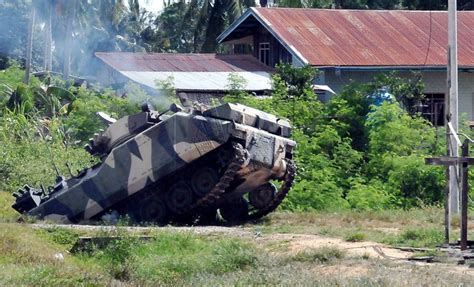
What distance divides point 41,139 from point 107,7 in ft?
33.2

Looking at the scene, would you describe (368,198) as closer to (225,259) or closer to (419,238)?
(419,238)

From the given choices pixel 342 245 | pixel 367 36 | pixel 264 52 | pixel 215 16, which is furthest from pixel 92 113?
pixel 215 16

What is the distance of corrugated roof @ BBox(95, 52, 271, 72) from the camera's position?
3388cm

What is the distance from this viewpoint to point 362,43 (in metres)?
34.8

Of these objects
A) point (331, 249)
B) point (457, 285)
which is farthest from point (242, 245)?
point (457, 285)

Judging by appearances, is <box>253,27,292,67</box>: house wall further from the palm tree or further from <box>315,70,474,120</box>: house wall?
the palm tree

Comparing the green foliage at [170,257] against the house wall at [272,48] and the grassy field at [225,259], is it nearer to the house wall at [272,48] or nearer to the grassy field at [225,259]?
the grassy field at [225,259]

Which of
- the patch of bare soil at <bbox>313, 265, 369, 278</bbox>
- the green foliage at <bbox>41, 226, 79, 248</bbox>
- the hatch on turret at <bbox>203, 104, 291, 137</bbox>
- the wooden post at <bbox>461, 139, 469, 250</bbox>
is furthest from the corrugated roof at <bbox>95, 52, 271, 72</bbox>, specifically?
the patch of bare soil at <bbox>313, 265, 369, 278</bbox>

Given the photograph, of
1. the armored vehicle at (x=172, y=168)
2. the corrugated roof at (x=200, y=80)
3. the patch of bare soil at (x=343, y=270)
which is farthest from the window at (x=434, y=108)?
the patch of bare soil at (x=343, y=270)

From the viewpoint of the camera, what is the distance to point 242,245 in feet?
51.5

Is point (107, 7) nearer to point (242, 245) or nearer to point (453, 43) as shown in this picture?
point (453, 43)

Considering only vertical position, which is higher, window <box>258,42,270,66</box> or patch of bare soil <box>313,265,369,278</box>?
window <box>258,42,270,66</box>

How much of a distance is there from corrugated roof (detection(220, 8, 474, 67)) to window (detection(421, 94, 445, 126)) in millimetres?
1200

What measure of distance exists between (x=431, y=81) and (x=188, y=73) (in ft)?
24.6
